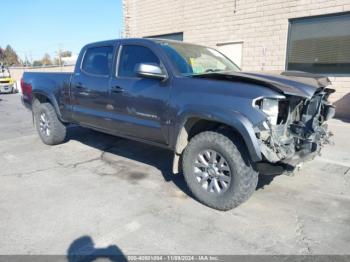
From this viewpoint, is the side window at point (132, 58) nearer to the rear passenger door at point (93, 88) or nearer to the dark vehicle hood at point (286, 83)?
the rear passenger door at point (93, 88)

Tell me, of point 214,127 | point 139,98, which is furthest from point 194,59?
point 214,127

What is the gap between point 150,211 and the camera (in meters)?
3.63

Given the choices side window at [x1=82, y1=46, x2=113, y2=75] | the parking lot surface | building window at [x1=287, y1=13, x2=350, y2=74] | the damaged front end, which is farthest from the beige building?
side window at [x1=82, y1=46, x2=113, y2=75]

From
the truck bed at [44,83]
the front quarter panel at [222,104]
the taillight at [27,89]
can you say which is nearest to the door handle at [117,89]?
the front quarter panel at [222,104]

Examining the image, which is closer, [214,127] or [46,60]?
[214,127]

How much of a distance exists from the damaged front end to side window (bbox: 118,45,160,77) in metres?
1.79

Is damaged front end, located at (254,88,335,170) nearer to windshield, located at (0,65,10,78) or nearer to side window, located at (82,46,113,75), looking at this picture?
side window, located at (82,46,113,75)

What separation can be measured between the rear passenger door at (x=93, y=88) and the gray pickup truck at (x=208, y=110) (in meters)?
0.02

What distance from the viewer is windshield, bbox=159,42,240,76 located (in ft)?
13.5

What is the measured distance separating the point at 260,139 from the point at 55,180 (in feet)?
9.82

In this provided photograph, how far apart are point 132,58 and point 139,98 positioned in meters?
0.72

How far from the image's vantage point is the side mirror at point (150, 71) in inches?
152

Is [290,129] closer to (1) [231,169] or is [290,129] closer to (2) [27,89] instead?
(1) [231,169]

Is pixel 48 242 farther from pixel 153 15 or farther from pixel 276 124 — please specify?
pixel 153 15
